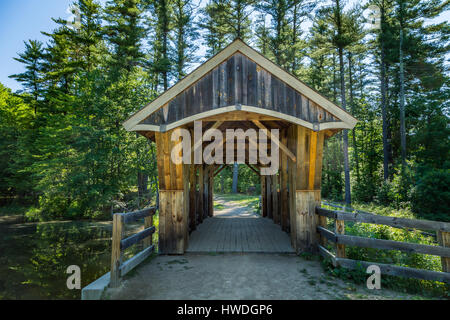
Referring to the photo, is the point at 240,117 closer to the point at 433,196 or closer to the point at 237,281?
the point at 237,281

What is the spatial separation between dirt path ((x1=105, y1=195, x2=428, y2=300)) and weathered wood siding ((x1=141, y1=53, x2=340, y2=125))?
278 cm

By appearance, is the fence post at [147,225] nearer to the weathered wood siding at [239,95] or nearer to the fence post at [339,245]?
the weathered wood siding at [239,95]

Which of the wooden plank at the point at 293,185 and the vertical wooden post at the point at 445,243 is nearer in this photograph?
the vertical wooden post at the point at 445,243

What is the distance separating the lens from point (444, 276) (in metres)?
3.22

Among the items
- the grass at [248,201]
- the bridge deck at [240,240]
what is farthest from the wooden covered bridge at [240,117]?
the grass at [248,201]

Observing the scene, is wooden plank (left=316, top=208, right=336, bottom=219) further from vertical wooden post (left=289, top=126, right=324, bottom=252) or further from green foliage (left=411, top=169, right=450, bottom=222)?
green foliage (left=411, top=169, right=450, bottom=222)

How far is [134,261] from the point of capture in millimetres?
4172

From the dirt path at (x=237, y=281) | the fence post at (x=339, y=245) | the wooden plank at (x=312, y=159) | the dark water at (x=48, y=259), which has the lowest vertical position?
the dark water at (x=48, y=259)

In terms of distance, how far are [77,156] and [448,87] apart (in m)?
23.8

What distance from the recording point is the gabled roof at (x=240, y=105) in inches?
186

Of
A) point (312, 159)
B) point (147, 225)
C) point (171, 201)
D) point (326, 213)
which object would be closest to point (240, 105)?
point (312, 159)

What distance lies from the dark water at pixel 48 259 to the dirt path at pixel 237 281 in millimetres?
1586

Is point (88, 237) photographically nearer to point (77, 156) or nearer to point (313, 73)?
point (77, 156)

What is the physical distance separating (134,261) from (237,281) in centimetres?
184
